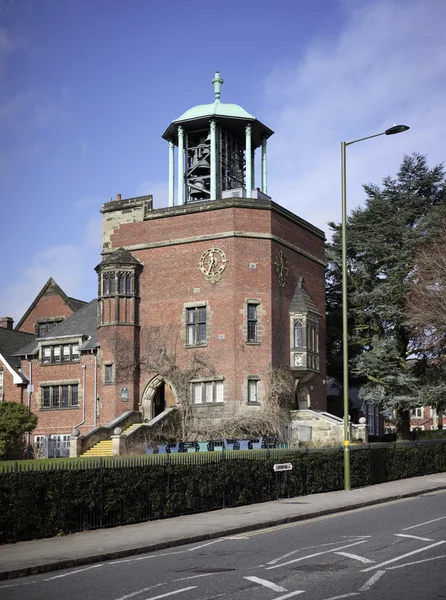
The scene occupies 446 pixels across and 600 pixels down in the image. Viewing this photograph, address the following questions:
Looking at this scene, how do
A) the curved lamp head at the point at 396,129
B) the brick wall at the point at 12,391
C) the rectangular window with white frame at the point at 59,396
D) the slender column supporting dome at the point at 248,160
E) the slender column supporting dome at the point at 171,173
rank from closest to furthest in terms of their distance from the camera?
1. the curved lamp head at the point at 396,129
2. the slender column supporting dome at the point at 248,160
3. the rectangular window with white frame at the point at 59,396
4. the slender column supporting dome at the point at 171,173
5. the brick wall at the point at 12,391

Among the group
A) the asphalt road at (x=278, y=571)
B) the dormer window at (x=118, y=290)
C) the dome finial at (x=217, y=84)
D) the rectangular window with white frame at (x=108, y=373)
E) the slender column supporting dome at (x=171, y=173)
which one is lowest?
the asphalt road at (x=278, y=571)

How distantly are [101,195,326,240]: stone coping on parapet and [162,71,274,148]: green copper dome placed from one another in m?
5.34

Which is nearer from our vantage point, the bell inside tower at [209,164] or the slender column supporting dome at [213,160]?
the slender column supporting dome at [213,160]

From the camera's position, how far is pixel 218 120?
4797cm

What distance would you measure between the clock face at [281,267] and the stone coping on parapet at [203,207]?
2.33m

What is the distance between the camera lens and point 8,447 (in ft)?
151

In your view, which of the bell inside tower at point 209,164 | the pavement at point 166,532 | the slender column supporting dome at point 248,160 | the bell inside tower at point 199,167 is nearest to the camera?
the pavement at point 166,532

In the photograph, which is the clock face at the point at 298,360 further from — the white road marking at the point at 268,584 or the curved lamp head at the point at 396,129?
the white road marking at the point at 268,584

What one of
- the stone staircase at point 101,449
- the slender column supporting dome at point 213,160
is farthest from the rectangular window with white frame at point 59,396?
the slender column supporting dome at point 213,160

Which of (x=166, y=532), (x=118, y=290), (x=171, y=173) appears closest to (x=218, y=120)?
(x=171, y=173)

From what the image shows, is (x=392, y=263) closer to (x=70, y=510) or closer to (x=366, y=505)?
(x=366, y=505)

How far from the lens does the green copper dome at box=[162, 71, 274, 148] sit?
47750 mm

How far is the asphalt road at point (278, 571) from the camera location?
33.9 feet

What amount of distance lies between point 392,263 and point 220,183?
11556mm
